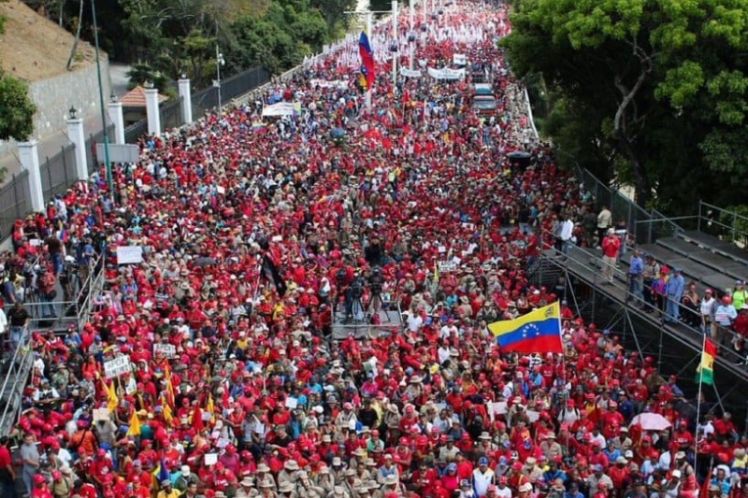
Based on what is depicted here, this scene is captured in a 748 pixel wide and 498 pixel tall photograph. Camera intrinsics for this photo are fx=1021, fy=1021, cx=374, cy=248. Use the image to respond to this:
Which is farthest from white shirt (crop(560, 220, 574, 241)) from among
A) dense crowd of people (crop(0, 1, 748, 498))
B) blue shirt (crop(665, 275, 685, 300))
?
blue shirt (crop(665, 275, 685, 300))

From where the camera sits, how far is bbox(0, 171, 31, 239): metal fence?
2567 cm

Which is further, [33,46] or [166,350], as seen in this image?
[33,46]

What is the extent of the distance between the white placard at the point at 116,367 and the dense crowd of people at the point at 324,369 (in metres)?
0.05

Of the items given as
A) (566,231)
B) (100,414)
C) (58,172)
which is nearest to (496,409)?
(100,414)

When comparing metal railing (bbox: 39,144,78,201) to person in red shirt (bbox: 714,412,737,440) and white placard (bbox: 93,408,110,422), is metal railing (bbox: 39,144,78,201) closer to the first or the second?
white placard (bbox: 93,408,110,422)

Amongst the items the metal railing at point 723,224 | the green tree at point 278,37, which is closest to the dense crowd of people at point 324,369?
the metal railing at point 723,224

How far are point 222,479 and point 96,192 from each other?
15.9m

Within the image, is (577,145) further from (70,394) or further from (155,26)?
(155,26)

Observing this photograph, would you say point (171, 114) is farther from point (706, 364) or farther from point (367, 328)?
point (706, 364)

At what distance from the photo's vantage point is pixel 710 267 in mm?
20422

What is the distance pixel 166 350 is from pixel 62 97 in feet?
90.1

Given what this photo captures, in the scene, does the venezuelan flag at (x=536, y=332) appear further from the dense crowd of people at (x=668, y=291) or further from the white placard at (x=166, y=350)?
the white placard at (x=166, y=350)

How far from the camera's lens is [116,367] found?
1609cm

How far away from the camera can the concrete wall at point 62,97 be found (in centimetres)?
3900
